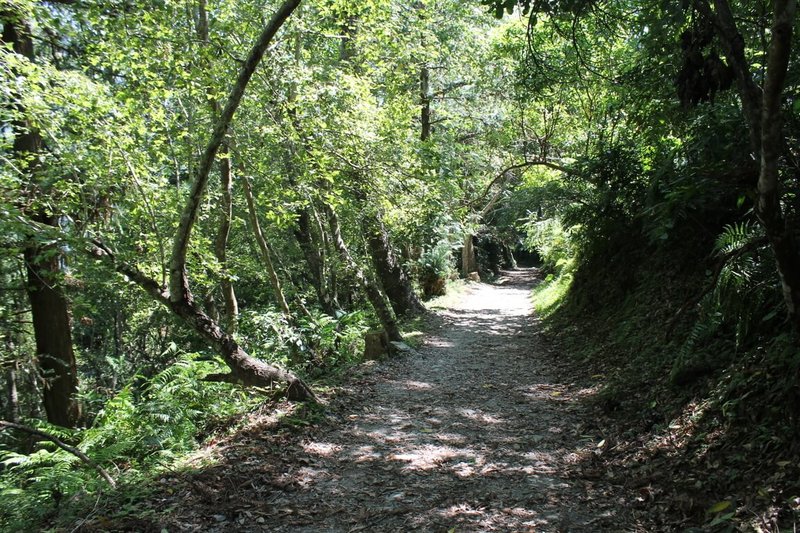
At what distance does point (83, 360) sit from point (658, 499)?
2170cm

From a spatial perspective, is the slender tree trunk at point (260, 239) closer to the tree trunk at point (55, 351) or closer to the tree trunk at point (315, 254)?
the tree trunk at point (315, 254)

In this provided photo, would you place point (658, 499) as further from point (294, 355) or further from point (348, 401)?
point (294, 355)

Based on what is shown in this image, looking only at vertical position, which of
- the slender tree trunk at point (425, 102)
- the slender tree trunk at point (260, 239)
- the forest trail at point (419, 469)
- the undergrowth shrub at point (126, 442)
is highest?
the slender tree trunk at point (425, 102)

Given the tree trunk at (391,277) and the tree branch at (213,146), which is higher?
the tree branch at (213,146)

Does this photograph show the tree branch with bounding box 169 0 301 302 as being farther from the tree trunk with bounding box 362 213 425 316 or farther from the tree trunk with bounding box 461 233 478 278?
the tree trunk with bounding box 461 233 478 278

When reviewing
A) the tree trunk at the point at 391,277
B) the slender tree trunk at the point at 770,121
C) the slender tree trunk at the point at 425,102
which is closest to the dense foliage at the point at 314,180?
the slender tree trunk at the point at 770,121

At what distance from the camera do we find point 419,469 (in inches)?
197

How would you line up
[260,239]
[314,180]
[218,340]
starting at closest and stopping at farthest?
1. [218,340]
2. [314,180]
3. [260,239]

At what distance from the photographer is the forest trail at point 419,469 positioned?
158 inches

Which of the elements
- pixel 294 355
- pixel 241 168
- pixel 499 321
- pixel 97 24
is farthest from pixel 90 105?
pixel 499 321

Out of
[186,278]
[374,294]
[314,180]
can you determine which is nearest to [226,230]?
[314,180]

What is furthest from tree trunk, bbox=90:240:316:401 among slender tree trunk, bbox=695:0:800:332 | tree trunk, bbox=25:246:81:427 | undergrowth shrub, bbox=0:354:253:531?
slender tree trunk, bbox=695:0:800:332

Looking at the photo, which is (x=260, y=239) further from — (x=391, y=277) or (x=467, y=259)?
(x=467, y=259)

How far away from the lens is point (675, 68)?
241 inches
